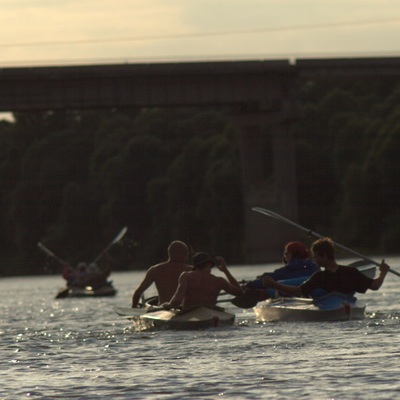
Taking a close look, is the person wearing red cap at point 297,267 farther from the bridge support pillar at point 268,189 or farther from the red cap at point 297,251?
the bridge support pillar at point 268,189

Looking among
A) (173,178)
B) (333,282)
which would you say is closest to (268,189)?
(173,178)

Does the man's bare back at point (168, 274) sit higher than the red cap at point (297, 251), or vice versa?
the red cap at point (297, 251)

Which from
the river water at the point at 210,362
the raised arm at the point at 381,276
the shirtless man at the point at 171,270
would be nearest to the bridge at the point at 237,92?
the river water at the point at 210,362

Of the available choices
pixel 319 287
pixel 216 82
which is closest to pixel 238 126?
pixel 216 82

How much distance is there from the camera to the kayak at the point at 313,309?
79.8ft

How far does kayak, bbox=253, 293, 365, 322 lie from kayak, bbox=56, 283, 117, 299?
77.5ft

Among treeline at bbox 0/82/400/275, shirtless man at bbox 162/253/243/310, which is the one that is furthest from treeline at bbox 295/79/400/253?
shirtless man at bbox 162/253/243/310

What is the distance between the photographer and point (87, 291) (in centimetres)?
5184

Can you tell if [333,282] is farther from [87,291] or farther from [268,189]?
[268,189]

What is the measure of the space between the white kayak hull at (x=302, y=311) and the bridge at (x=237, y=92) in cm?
4914

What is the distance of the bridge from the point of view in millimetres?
75688

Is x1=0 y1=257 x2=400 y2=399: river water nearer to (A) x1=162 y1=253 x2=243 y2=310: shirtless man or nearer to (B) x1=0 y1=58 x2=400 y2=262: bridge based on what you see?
(A) x1=162 y1=253 x2=243 y2=310: shirtless man

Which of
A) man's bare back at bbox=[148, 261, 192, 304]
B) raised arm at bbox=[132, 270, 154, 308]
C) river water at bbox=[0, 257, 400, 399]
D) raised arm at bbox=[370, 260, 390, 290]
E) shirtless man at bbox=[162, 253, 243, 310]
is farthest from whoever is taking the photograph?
raised arm at bbox=[132, 270, 154, 308]

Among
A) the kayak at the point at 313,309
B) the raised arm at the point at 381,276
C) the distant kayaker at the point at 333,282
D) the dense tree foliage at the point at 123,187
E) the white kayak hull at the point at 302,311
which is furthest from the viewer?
the dense tree foliage at the point at 123,187
